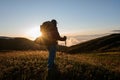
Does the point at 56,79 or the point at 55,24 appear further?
the point at 55,24

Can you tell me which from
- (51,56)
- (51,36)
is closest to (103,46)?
(51,56)

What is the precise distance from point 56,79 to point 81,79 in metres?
1.28

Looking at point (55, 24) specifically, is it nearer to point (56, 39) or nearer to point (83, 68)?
point (56, 39)

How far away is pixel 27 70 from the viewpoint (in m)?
14.6

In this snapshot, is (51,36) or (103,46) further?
(103,46)

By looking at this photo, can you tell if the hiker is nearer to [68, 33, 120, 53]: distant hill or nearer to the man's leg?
the man's leg

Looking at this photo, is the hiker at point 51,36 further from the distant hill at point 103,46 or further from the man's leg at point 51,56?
the distant hill at point 103,46

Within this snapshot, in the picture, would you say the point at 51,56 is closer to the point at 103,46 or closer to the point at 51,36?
the point at 51,36

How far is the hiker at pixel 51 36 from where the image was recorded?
1432cm

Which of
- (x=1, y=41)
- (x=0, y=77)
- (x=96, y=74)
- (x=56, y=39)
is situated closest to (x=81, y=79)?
(x=96, y=74)

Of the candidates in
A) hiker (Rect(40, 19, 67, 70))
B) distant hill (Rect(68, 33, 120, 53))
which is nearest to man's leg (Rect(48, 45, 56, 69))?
hiker (Rect(40, 19, 67, 70))

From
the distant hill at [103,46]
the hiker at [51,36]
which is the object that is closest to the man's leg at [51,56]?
the hiker at [51,36]

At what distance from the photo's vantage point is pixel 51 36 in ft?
47.4

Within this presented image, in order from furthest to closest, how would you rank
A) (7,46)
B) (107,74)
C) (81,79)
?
Result: (7,46)
(107,74)
(81,79)
